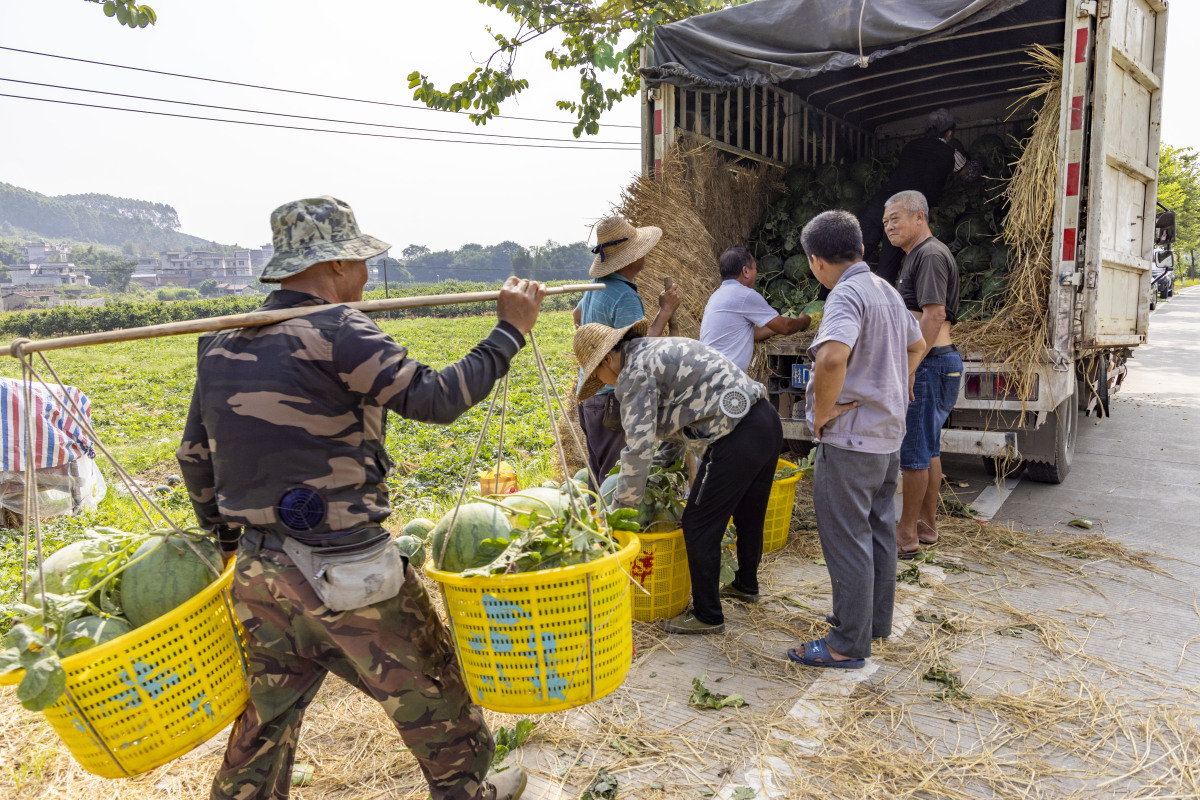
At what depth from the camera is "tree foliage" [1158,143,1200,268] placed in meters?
42.7

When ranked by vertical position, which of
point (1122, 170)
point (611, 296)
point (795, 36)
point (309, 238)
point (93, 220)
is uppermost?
point (93, 220)

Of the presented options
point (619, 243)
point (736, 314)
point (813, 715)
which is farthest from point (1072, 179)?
point (813, 715)

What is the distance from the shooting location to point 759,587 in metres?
4.63

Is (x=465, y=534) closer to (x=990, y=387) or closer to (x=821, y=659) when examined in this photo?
(x=821, y=659)

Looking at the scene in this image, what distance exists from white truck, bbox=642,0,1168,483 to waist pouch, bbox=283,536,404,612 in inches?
178

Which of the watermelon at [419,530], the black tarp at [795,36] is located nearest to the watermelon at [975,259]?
the black tarp at [795,36]

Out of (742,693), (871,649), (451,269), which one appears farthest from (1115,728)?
(451,269)

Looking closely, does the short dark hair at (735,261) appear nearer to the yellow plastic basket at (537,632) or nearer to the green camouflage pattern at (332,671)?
the yellow plastic basket at (537,632)

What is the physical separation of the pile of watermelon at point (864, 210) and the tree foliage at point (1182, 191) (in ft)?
144

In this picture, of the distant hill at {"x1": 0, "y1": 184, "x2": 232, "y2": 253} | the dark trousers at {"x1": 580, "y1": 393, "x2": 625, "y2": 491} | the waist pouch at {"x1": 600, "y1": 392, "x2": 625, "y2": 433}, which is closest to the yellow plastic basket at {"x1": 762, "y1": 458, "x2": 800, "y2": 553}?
the dark trousers at {"x1": 580, "y1": 393, "x2": 625, "y2": 491}

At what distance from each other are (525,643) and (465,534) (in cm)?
42

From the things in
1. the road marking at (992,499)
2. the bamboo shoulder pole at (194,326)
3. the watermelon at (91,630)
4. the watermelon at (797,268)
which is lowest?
the road marking at (992,499)

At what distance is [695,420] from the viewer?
12.1 feet

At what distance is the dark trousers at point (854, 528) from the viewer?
3480 mm
